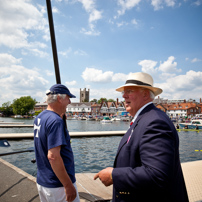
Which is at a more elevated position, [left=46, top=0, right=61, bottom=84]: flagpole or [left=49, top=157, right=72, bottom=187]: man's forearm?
[left=46, top=0, right=61, bottom=84]: flagpole

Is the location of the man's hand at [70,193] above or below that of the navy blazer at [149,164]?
below

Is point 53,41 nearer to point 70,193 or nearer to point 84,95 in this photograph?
point 70,193

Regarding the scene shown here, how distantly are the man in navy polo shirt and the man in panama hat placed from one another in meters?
0.72

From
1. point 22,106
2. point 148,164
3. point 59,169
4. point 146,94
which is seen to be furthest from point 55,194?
point 22,106

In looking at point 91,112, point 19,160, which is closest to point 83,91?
point 91,112

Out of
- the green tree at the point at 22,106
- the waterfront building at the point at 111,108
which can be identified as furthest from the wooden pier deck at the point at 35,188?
the green tree at the point at 22,106

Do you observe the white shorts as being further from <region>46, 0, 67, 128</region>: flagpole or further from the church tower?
the church tower

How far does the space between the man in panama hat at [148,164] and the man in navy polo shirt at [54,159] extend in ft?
2.36

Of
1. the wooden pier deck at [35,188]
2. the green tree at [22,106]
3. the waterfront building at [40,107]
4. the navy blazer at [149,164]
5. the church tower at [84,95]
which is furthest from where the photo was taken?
the church tower at [84,95]

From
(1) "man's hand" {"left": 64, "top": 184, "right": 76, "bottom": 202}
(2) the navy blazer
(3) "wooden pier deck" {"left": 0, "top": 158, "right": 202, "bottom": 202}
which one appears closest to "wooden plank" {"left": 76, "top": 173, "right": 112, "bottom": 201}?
(3) "wooden pier deck" {"left": 0, "top": 158, "right": 202, "bottom": 202}

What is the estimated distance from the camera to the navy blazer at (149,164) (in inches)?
49.7

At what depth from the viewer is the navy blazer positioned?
1262 millimetres

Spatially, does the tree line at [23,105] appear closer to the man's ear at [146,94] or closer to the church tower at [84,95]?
the church tower at [84,95]

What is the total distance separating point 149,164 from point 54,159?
117 centimetres
